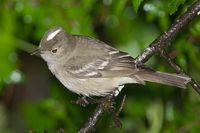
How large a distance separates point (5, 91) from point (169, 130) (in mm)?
2177

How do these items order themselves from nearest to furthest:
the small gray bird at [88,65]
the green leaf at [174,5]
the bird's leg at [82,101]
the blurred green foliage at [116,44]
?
the green leaf at [174,5] < the bird's leg at [82,101] < the small gray bird at [88,65] < the blurred green foliage at [116,44]

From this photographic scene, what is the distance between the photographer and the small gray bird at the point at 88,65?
427cm

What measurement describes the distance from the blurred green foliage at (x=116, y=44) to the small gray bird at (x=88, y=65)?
0.36m

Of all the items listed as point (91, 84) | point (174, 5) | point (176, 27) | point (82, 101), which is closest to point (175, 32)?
point (176, 27)

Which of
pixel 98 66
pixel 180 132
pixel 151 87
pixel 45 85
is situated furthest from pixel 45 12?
pixel 45 85

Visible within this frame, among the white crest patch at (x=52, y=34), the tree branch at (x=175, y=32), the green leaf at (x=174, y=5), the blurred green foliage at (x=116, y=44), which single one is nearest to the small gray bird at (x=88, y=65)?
the white crest patch at (x=52, y=34)

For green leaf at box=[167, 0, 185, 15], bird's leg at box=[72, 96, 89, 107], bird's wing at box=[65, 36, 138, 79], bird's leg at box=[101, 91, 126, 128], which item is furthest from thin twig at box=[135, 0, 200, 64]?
bird's leg at box=[72, 96, 89, 107]

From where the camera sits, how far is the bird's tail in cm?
379

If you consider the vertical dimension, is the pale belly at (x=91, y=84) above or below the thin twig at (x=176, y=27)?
below

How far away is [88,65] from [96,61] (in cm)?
8

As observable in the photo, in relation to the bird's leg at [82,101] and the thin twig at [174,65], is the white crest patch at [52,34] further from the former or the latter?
the thin twig at [174,65]

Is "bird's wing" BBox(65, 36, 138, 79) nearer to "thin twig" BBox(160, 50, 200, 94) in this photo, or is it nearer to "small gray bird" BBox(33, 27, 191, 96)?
"small gray bird" BBox(33, 27, 191, 96)

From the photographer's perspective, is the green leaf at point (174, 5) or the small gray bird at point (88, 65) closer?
the green leaf at point (174, 5)

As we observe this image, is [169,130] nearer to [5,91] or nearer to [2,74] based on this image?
[2,74]
